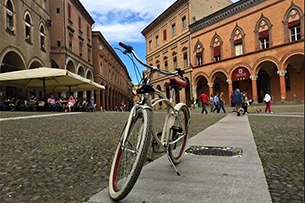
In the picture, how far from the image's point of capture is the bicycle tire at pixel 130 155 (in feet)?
6.57

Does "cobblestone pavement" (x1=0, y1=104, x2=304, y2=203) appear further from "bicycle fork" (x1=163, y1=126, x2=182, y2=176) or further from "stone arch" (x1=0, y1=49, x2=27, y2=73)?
"stone arch" (x1=0, y1=49, x2=27, y2=73)

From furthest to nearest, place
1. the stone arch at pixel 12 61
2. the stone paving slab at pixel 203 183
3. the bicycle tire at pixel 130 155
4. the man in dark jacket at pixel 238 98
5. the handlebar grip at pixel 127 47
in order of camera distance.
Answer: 1. the stone arch at pixel 12 61
2. the man in dark jacket at pixel 238 98
3. the handlebar grip at pixel 127 47
4. the stone paving slab at pixel 203 183
5. the bicycle tire at pixel 130 155

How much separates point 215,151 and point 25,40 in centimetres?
1847

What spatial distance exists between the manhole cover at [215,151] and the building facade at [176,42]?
911 millimetres

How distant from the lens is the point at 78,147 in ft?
14.9

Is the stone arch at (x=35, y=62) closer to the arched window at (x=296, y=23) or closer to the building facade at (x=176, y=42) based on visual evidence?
the building facade at (x=176, y=42)

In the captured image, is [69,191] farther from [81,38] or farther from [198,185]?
[81,38]

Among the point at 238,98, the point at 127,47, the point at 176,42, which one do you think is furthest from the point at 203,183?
the point at 238,98

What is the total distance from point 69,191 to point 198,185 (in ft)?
4.00

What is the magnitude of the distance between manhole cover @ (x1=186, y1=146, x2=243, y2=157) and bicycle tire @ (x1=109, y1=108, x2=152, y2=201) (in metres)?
1.96

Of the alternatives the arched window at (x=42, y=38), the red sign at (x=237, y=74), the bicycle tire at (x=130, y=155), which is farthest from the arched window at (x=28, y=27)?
the bicycle tire at (x=130, y=155)

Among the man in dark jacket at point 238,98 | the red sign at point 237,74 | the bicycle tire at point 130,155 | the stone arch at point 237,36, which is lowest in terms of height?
the bicycle tire at point 130,155

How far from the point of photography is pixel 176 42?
427cm

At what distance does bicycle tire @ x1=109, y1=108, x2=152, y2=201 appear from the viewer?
2.00m
